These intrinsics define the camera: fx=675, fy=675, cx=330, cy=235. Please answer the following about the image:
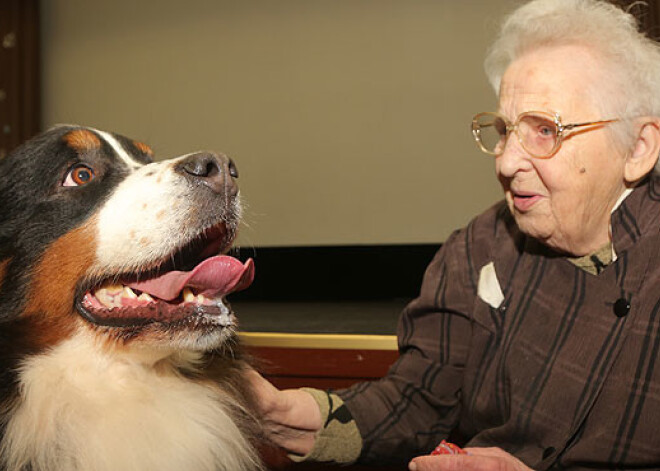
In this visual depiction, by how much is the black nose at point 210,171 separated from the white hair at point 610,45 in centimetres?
72

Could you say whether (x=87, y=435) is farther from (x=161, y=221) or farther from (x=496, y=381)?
(x=496, y=381)

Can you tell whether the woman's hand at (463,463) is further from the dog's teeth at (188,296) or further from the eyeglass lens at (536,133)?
the eyeglass lens at (536,133)

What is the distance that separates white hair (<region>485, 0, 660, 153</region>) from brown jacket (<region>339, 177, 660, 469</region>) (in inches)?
7.1

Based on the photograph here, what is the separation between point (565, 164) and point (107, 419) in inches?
38.4

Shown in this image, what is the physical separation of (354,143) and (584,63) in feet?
8.36

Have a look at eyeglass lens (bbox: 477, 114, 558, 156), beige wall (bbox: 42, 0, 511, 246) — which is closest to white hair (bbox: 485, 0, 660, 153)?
eyeglass lens (bbox: 477, 114, 558, 156)

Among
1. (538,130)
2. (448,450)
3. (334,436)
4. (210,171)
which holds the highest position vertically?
(538,130)

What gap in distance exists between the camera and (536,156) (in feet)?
4.53

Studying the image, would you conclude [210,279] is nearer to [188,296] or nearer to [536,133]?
[188,296]

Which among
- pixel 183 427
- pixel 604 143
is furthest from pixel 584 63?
pixel 183 427

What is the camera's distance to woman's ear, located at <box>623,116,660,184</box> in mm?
1378

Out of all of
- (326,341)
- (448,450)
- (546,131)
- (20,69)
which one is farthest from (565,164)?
(20,69)

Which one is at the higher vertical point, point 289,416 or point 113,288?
point 113,288

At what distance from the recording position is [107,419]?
1093 mm
